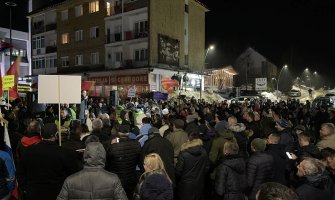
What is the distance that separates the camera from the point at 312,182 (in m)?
3.87

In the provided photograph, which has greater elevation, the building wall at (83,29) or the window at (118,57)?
the building wall at (83,29)

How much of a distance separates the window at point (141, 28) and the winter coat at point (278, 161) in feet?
101

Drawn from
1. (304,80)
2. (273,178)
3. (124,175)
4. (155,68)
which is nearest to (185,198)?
(124,175)

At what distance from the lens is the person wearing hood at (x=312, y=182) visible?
12.5 feet

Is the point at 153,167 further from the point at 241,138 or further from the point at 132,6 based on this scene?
the point at 132,6

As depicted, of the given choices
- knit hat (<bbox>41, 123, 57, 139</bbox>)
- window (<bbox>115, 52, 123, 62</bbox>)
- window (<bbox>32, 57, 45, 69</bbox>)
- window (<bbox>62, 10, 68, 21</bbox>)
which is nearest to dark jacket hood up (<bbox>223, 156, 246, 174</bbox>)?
knit hat (<bbox>41, 123, 57, 139</bbox>)

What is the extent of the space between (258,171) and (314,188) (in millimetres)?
1848

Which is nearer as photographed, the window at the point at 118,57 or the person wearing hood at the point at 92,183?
the person wearing hood at the point at 92,183

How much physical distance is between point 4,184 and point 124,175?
78.4 inches

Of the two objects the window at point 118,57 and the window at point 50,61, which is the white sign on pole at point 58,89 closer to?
the window at point 118,57

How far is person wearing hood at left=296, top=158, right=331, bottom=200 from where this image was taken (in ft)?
12.5

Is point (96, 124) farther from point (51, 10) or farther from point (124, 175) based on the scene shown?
point (51, 10)

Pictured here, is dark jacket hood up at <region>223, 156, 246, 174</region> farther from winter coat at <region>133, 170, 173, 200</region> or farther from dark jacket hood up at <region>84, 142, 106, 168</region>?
dark jacket hood up at <region>84, 142, 106, 168</region>

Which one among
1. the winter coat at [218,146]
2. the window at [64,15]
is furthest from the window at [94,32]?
the winter coat at [218,146]
